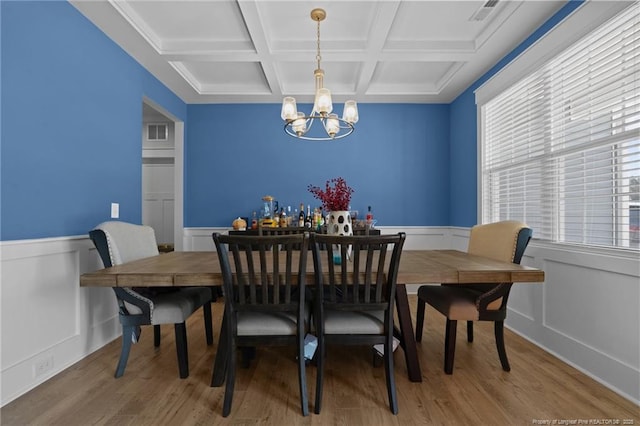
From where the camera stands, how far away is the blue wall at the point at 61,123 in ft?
5.96

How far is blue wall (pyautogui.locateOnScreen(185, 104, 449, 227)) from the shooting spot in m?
4.23

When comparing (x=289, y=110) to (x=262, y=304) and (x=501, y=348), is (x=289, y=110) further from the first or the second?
(x=501, y=348)

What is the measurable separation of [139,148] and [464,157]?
11.8 feet

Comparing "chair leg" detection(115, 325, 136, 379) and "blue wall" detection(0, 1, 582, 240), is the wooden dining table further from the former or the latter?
"blue wall" detection(0, 1, 582, 240)

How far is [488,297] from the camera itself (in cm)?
198

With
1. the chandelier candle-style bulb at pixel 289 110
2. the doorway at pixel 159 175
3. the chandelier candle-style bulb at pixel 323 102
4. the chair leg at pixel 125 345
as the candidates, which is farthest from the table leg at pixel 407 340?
the doorway at pixel 159 175

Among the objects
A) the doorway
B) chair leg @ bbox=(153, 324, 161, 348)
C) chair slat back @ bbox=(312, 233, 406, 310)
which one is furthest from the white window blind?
the doorway

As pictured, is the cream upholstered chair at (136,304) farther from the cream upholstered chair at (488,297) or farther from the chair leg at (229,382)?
the cream upholstered chair at (488,297)

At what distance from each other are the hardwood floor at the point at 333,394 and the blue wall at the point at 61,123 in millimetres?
970

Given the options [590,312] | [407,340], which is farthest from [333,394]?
[590,312]

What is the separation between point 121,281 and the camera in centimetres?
162

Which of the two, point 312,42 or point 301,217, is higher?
point 312,42

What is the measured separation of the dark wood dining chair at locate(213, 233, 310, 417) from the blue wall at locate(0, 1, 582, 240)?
52.2 inches

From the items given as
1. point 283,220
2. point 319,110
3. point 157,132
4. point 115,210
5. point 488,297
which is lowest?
point 488,297
